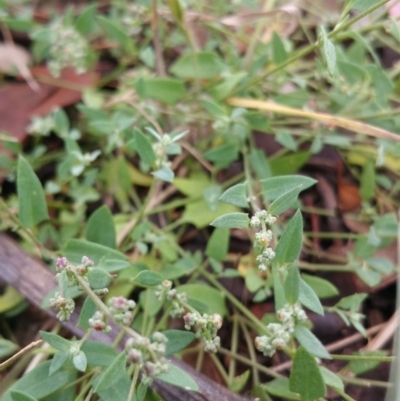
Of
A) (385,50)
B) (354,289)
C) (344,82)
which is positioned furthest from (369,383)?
(385,50)

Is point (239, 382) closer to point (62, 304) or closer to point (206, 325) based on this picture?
point (206, 325)

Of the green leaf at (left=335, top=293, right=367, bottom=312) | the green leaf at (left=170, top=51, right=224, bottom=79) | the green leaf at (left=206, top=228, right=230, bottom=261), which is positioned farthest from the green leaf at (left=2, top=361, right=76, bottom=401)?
the green leaf at (left=170, top=51, right=224, bottom=79)

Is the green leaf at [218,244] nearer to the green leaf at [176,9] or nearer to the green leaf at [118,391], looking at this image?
the green leaf at [118,391]

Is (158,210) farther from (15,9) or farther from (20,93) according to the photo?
(15,9)

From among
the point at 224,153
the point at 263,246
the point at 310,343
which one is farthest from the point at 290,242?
the point at 224,153

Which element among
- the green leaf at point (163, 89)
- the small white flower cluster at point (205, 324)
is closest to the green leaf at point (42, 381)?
the small white flower cluster at point (205, 324)
